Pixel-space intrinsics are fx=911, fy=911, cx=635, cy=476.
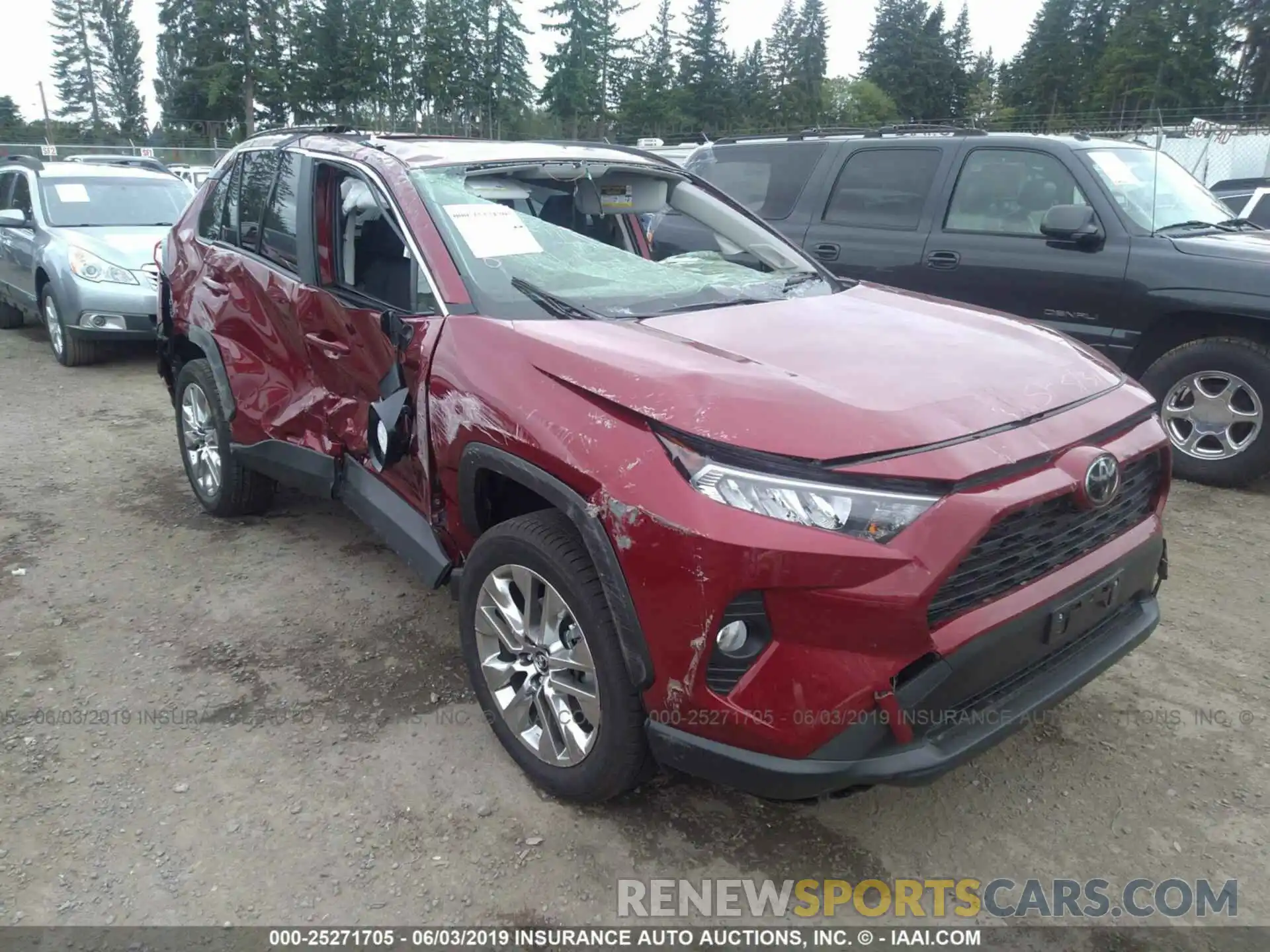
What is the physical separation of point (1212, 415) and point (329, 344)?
4760 millimetres

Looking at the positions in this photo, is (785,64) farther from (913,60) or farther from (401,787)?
(401,787)

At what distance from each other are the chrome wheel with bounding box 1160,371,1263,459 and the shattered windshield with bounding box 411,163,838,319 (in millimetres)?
2871

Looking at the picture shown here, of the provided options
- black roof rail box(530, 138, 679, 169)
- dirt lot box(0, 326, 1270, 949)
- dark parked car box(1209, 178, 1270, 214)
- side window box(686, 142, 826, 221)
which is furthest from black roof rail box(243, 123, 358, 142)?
dark parked car box(1209, 178, 1270, 214)

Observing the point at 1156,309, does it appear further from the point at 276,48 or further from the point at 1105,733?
the point at 276,48

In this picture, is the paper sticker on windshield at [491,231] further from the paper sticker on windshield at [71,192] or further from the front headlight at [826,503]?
the paper sticker on windshield at [71,192]

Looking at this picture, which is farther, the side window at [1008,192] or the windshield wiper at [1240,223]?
the windshield wiper at [1240,223]

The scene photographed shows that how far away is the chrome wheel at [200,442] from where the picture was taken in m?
4.51

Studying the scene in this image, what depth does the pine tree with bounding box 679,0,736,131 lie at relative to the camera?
7000cm

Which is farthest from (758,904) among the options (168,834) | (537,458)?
(168,834)

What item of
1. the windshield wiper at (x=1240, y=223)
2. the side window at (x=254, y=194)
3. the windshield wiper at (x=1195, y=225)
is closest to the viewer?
the side window at (x=254, y=194)

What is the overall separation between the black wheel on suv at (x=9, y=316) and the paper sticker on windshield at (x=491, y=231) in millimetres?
9647

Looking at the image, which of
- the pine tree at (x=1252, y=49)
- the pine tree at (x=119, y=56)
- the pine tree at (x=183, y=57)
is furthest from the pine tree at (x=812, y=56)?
the pine tree at (x=119, y=56)

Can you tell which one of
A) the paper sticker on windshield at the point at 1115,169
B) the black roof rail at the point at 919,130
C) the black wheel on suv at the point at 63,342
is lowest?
the black wheel on suv at the point at 63,342

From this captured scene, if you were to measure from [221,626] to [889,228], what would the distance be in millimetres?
4703
